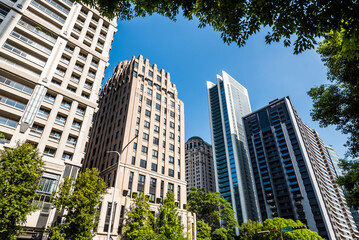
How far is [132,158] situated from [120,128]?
7.98 metres

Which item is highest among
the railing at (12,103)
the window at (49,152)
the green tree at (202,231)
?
the railing at (12,103)

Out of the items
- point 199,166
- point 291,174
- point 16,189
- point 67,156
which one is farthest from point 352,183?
point 199,166

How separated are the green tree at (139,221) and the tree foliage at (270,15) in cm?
2707

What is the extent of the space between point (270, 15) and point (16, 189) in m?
21.1

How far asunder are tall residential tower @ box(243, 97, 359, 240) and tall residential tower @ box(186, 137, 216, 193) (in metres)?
32.3

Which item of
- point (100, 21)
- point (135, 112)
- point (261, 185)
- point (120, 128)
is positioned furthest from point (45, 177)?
point (261, 185)

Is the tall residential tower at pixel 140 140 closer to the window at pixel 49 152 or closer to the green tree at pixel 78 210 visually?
the green tree at pixel 78 210

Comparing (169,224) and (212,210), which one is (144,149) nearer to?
(169,224)

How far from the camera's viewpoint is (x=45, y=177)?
2597cm

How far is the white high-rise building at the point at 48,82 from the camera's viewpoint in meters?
27.0

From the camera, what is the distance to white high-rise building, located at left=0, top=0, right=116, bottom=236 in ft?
88.6

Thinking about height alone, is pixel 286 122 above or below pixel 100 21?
above

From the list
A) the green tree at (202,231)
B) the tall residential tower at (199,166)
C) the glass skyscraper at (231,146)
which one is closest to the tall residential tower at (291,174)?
the glass skyscraper at (231,146)

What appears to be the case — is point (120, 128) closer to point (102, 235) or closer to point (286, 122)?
point (102, 235)
